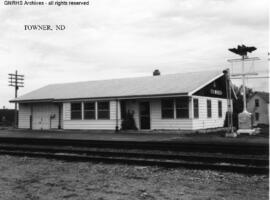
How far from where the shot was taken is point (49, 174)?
325 inches

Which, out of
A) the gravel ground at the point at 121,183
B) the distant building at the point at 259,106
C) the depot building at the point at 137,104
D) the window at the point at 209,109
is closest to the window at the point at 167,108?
the depot building at the point at 137,104

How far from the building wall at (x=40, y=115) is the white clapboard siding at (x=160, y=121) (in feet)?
25.6

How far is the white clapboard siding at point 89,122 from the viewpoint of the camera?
2259cm

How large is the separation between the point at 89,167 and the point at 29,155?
3406 mm

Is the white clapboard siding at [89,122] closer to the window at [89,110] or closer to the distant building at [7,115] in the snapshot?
the window at [89,110]

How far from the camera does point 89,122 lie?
23.5 m

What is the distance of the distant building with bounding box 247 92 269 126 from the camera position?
2109 inches

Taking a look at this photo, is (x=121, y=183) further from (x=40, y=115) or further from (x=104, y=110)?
(x=40, y=115)

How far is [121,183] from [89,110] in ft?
55.0

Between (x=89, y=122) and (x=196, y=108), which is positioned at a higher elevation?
(x=196, y=108)

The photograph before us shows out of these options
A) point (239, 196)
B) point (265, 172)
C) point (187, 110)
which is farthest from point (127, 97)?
point (239, 196)

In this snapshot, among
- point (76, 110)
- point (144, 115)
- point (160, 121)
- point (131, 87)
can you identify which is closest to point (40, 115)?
point (76, 110)

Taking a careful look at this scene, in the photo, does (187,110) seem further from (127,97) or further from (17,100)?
(17,100)

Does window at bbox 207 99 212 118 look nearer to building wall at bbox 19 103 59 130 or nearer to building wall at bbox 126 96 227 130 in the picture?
building wall at bbox 126 96 227 130
